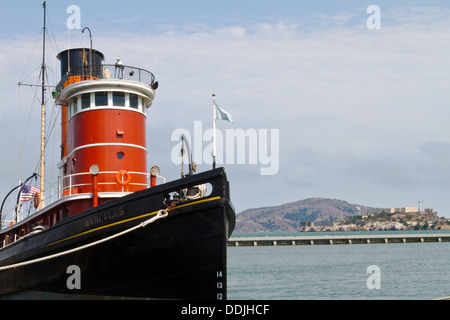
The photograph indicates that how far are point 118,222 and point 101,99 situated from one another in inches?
192

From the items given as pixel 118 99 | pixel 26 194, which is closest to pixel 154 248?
pixel 118 99

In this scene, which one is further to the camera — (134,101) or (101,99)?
(134,101)

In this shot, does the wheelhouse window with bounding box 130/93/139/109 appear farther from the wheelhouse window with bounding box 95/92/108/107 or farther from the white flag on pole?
the white flag on pole

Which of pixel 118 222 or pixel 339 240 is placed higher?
pixel 118 222

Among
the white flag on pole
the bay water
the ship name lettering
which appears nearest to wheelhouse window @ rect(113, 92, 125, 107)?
the white flag on pole

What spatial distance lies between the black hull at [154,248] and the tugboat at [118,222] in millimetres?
25

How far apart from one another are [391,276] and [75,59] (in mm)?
33359

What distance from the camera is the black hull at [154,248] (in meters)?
12.7

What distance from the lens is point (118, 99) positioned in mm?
16484

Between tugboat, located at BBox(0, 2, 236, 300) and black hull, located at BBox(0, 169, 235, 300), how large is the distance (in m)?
0.03

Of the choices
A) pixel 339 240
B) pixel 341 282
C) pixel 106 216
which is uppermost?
pixel 106 216

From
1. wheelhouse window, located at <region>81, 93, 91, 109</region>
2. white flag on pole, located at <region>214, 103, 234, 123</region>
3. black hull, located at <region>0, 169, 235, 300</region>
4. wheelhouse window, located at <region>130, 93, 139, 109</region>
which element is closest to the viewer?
black hull, located at <region>0, 169, 235, 300</region>

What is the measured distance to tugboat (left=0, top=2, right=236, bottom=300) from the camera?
12758mm

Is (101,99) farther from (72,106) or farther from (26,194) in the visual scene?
(26,194)
